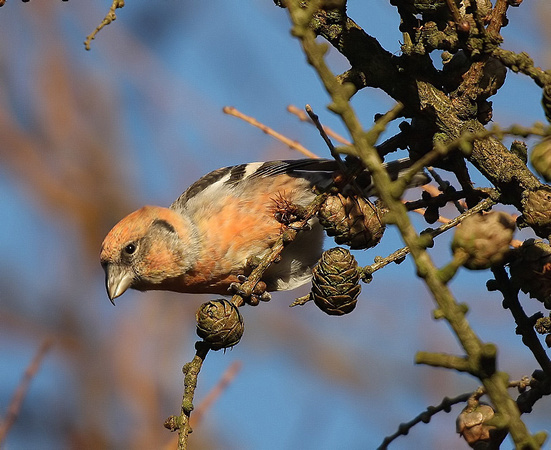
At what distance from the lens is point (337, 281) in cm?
205

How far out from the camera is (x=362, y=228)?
2.19 meters

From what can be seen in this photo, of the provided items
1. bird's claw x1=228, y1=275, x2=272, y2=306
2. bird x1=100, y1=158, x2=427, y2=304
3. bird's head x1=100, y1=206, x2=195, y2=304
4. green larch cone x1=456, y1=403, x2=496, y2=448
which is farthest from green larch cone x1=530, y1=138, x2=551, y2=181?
bird's head x1=100, y1=206, x2=195, y2=304

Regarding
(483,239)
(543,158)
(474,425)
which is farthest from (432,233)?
(474,425)

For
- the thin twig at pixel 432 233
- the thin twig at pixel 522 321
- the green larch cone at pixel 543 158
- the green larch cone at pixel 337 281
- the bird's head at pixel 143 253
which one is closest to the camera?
the green larch cone at pixel 543 158

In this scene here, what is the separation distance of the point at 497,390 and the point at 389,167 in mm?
2828

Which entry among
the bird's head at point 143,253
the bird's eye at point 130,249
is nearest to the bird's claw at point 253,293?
the bird's head at point 143,253

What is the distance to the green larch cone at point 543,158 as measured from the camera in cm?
146

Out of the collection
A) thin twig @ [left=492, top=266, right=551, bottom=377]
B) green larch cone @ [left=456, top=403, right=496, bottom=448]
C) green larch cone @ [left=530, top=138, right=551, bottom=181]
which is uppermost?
green larch cone @ [left=530, top=138, right=551, bottom=181]

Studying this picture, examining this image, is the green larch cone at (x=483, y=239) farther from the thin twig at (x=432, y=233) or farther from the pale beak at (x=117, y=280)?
the pale beak at (x=117, y=280)

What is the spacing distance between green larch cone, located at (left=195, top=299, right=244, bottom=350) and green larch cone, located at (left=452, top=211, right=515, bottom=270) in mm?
654

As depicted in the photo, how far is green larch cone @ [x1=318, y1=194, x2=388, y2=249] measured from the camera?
2.15 metres

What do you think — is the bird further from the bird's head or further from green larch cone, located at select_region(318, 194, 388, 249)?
green larch cone, located at select_region(318, 194, 388, 249)

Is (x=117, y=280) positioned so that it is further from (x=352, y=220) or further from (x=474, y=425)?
(x=474, y=425)

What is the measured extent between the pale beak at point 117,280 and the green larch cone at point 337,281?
221 cm
